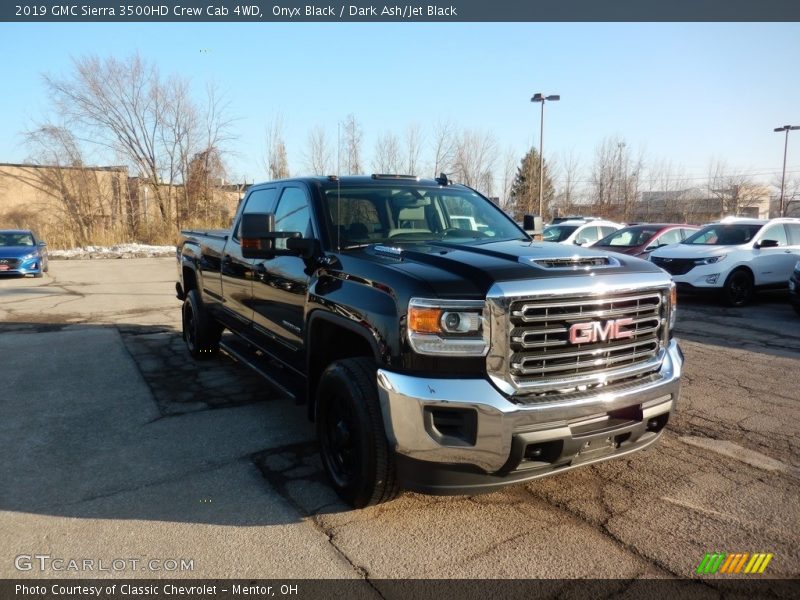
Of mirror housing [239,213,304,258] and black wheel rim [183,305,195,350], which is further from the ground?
mirror housing [239,213,304,258]

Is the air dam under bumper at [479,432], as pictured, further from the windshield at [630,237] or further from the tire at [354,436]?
the windshield at [630,237]

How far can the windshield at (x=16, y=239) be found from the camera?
1641cm

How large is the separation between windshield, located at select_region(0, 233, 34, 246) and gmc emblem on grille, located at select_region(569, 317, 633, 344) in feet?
→ 59.2

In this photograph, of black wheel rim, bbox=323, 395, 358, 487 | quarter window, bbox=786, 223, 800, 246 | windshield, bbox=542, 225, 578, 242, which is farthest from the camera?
windshield, bbox=542, 225, 578, 242

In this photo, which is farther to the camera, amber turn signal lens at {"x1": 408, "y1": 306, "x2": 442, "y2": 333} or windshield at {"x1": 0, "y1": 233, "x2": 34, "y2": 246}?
windshield at {"x1": 0, "y1": 233, "x2": 34, "y2": 246}

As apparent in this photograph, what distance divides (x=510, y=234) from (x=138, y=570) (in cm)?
337

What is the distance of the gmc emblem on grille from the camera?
2.93 m

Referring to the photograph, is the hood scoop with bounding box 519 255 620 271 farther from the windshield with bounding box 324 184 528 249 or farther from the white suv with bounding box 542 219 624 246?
the white suv with bounding box 542 219 624 246

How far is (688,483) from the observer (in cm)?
358

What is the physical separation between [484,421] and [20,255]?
1705cm

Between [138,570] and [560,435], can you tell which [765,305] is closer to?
[560,435]

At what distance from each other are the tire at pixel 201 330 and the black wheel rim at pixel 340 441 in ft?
11.9

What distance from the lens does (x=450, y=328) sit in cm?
279

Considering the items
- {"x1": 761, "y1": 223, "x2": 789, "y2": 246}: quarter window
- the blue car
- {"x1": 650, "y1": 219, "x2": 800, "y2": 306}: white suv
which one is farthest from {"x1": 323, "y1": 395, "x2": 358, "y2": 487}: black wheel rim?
the blue car
